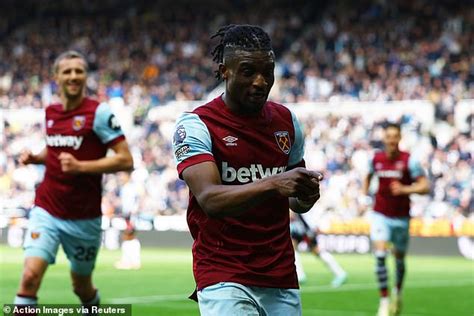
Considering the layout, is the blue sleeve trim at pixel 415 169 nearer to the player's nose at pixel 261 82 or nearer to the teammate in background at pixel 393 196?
the teammate in background at pixel 393 196

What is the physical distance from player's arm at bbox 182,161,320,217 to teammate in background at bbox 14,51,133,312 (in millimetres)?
4060

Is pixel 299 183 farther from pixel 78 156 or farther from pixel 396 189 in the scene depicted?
pixel 396 189

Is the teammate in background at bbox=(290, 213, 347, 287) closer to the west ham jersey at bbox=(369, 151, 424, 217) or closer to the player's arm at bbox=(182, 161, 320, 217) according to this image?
the west ham jersey at bbox=(369, 151, 424, 217)

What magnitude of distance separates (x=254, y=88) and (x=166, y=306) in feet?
30.7

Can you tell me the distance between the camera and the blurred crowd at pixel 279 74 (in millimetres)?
27875

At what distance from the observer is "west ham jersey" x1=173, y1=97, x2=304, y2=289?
546cm

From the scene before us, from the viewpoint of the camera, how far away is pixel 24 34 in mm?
43969

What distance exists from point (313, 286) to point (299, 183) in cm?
1296

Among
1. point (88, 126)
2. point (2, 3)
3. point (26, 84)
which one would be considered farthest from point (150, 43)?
point (88, 126)

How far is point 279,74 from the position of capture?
1362 inches

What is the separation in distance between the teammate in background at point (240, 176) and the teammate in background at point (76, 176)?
12.5 ft

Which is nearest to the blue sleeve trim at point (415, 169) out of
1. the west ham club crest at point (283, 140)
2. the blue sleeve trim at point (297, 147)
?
the blue sleeve trim at point (297, 147)

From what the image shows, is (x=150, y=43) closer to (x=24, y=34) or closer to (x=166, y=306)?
(x=24, y=34)

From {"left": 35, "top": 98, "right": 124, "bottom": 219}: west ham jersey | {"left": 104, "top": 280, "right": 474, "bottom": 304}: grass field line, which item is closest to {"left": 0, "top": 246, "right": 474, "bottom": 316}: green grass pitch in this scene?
{"left": 104, "top": 280, "right": 474, "bottom": 304}: grass field line
